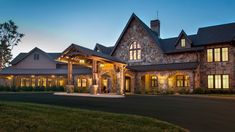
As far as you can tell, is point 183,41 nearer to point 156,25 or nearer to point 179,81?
point 179,81

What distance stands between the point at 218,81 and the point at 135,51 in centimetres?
1113

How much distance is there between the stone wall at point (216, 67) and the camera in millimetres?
20755

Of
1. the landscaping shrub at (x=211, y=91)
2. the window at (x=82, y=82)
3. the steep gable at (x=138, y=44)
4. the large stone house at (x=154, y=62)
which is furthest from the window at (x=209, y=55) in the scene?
the window at (x=82, y=82)

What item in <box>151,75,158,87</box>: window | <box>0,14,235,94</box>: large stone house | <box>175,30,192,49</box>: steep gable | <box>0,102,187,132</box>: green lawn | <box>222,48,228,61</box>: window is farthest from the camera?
<box>151,75,158,87</box>: window

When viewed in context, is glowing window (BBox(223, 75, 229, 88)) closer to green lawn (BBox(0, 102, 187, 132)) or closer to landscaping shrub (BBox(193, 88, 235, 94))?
landscaping shrub (BBox(193, 88, 235, 94))

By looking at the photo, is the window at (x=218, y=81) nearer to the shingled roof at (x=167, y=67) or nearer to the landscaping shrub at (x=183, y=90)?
the shingled roof at (x=167, y=67)

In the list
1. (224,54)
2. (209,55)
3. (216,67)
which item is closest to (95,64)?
(209,55)

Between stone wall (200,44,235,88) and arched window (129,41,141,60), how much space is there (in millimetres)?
8174

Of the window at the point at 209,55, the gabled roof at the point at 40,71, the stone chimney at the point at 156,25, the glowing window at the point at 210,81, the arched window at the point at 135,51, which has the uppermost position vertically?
the stone chimney at the point at 156,25

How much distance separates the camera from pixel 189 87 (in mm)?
22234

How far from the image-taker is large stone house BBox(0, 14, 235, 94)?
68.6 ft

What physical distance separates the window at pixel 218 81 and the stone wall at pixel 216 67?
41cm

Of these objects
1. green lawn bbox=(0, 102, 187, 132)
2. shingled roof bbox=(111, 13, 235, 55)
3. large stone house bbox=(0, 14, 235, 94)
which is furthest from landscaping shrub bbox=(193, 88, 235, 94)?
green lawn bbox=(0, 102, 187, 132)

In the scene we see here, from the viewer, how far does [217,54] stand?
21.7 meters
